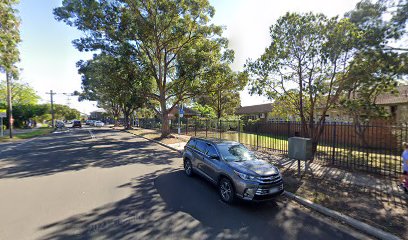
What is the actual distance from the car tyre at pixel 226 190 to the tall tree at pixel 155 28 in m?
12.9

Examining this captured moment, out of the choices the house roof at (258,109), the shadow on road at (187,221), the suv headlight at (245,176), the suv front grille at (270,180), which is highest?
the house roof at (258,109)

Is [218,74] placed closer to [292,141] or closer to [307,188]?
[292,141]

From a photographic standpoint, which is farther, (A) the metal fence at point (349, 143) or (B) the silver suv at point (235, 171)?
(A) the metal fence at point (349, 143)

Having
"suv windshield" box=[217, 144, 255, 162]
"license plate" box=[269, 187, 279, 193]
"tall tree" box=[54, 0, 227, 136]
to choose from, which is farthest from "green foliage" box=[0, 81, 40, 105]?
"license plate" box=[269, 187, 279, 193]

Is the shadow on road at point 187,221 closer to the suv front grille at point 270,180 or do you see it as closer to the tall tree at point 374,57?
the suv front grille at point 270,180

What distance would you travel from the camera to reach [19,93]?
156ft

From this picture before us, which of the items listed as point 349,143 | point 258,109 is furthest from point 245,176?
point 258,109

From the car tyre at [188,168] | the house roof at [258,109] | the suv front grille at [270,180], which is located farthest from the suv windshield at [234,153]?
the house roof at [258,109]

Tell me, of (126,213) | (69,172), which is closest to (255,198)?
(126,213)

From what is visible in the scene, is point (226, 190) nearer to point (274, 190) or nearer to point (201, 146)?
point (274, 190)

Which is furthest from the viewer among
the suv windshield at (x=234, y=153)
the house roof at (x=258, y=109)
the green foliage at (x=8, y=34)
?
the house roof at (x=258, y=109)

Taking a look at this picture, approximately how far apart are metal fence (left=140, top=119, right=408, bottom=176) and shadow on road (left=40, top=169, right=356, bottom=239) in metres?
5.00

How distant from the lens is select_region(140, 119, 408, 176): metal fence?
8078mm

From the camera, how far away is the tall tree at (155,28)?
15288 mm
